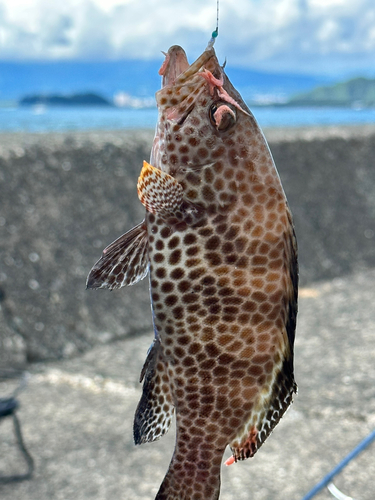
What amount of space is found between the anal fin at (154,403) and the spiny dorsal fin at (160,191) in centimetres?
27

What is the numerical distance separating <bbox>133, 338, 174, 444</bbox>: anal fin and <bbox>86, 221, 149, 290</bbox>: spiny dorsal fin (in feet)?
0.47

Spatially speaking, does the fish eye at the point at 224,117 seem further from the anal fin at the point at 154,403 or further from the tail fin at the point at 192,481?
the tail fin at the point at 192,481

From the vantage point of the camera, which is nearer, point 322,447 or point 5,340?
point 322,447

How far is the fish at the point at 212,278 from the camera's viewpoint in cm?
117

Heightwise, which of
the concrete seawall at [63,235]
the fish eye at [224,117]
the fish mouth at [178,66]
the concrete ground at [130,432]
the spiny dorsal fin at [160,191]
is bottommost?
the concrete ground at [130,432]

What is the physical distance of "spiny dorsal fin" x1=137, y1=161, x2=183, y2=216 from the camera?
114 cm

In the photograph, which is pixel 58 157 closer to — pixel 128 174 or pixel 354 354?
pixel 128 174

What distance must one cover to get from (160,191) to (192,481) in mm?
574

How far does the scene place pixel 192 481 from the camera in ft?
4.03

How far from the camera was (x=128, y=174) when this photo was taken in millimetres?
4703

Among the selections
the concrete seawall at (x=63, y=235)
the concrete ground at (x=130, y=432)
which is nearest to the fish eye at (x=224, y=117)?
the concrete ground at (x=130, y=432)

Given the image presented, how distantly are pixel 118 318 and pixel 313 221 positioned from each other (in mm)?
2424

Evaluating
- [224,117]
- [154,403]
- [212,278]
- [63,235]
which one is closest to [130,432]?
[63,235]

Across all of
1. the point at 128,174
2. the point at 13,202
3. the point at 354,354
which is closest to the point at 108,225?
the point at 128,174
